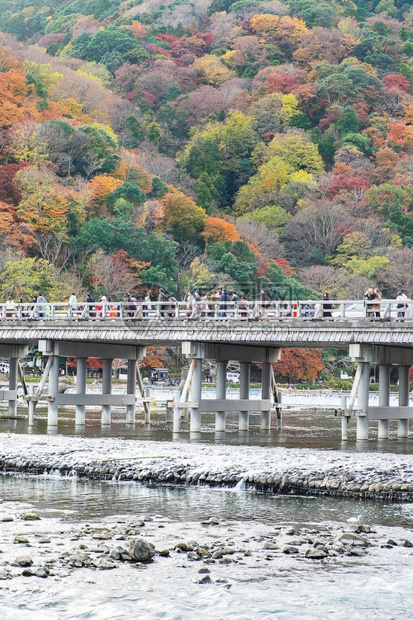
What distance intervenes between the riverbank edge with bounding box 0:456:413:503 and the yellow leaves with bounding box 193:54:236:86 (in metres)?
122

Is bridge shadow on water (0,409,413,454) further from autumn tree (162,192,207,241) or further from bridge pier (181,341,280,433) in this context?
autumn tree (162,192,207,241)

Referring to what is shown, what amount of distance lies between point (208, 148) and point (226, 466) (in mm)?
99449

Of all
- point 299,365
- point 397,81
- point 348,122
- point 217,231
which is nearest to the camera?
point 299,365

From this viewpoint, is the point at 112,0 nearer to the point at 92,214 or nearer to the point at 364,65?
the point at 364,65

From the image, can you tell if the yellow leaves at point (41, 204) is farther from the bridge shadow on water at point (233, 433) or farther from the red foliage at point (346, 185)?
the red foliage at point (346, 185)

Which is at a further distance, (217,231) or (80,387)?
(217,231)

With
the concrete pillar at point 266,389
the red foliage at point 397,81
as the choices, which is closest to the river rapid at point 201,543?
the concrete pillar at point 266,389

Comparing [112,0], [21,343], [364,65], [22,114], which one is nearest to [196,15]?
[112,0]

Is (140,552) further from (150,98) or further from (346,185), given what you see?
(150,98)

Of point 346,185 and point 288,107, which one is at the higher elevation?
point 288,107

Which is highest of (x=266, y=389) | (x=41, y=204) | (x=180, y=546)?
(x=41, y=204)

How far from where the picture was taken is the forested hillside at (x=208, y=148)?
286ft

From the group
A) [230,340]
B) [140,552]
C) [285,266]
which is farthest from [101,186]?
[140,552]

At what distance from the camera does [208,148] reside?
124688mm
